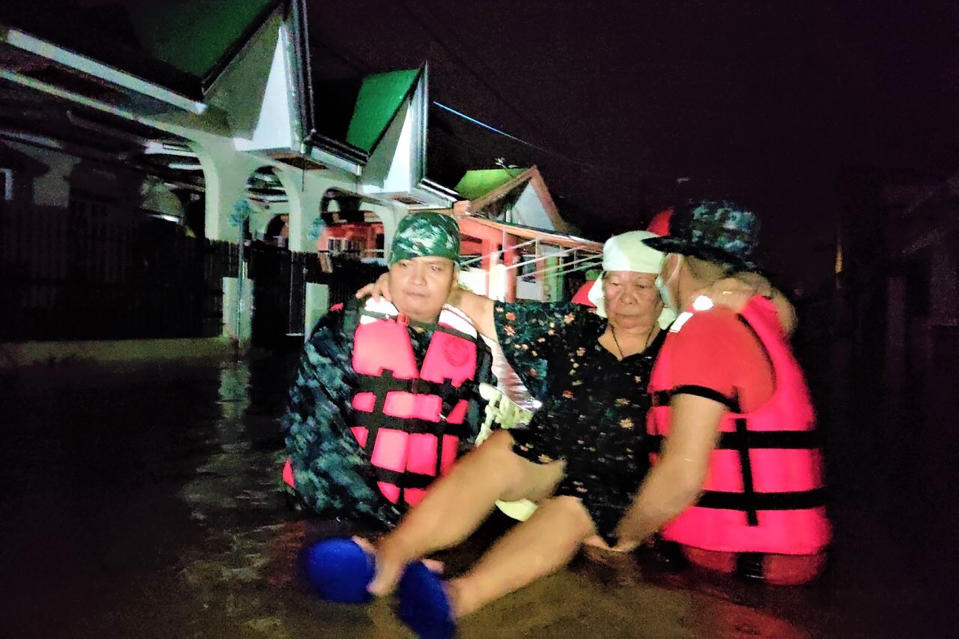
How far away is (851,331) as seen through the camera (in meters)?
19.0

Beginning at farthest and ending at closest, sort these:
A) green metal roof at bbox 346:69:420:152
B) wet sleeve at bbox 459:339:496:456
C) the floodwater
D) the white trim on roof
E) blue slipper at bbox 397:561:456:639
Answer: green metal roof at bbox 346:69:420:152, the white trim on roof, wet sleeve at bbox 459:339:496:456, the floodwater, blue slipper at bbox 397:561:456:639

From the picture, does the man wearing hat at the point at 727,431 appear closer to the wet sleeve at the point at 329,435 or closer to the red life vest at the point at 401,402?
the red life vest at the point at 401,402

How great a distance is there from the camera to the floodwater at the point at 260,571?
1881mm

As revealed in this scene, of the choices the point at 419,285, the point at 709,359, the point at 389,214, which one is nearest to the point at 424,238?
the point at 419,285

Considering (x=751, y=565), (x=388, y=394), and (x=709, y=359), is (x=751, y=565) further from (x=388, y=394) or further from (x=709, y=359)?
(x=388, y=394)

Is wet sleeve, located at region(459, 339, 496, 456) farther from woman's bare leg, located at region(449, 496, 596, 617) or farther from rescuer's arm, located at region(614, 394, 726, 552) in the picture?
rescuer's arm, located at region(614, 394, 726, 552)

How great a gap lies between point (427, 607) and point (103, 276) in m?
9.33

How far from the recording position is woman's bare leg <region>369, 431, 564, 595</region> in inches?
75.9

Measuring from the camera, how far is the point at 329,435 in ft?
8.40

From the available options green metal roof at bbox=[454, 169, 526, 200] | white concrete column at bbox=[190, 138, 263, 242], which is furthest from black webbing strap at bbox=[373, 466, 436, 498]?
green metal roof at bbox=[454, 169, 526, 200]

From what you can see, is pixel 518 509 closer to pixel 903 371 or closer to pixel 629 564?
pixel 629 564

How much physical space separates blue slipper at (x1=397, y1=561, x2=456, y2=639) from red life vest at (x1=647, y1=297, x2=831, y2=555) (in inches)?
35.0

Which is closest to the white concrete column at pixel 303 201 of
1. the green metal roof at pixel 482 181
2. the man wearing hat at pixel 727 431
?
the green metal roof at pixel 482 181

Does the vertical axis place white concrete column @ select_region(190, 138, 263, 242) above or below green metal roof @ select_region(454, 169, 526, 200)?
below
